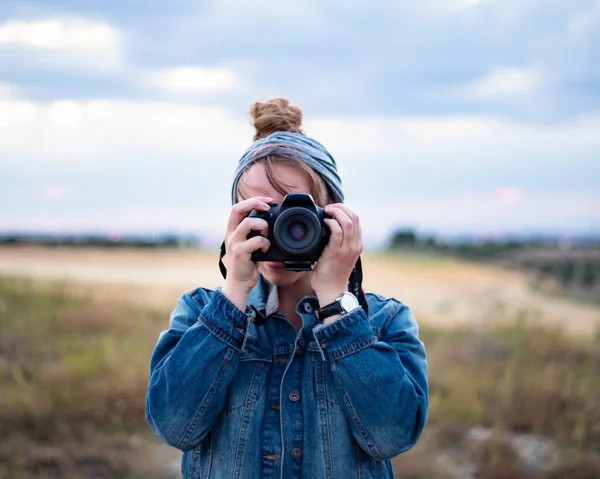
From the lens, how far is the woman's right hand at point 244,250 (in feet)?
5.37

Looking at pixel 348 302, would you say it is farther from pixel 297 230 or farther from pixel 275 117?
pixel 275 117

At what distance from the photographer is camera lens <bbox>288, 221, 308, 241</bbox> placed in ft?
5.38

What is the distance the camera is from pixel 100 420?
4410mm

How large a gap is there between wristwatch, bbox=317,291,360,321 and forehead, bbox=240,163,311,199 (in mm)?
328

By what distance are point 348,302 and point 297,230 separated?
0.75 ft

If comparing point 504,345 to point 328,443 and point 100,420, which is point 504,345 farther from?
point 328,443

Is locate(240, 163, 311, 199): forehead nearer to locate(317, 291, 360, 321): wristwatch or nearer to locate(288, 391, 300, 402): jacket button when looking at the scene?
locate(317, 291, 360, 321): wristwatch

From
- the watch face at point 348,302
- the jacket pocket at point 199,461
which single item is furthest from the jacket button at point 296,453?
the watch face at point 348,302

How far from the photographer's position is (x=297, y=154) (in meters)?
1.70

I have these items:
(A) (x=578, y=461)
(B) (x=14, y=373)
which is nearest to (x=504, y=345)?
(A) (x=578, y=461)

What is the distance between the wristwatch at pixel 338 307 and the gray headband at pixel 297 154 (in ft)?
1.12

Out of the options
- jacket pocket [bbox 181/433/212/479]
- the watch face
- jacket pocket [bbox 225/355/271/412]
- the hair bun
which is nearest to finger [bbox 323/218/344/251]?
the watch face

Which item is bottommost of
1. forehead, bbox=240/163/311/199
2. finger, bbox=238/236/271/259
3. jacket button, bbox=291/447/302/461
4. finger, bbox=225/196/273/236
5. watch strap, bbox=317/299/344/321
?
jacket button, bbox=291/447/302/461

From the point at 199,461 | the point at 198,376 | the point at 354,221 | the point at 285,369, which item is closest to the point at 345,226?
the point at 354,221
